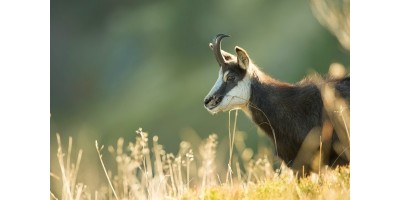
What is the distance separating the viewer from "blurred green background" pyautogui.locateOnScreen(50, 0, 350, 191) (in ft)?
32.1

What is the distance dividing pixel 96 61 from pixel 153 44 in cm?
304

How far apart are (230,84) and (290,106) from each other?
66cm

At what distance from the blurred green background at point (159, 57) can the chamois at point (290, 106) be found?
0.73 metres

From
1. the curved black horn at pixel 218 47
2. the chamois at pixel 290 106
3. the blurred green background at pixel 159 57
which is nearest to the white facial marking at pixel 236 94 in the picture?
the chamois at pixel 290 106

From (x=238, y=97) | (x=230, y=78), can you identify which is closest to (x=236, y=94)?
(x=238, y=97)

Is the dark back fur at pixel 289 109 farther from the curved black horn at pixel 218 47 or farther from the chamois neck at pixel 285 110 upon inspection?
the curved black horn at pixel 218 47

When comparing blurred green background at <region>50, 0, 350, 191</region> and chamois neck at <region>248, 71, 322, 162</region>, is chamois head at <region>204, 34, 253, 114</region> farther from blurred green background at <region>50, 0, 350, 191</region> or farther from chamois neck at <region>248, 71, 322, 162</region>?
blurred green background at <region>50, 0, 350, 191</region>

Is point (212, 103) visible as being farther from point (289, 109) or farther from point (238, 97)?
point (289, 109)

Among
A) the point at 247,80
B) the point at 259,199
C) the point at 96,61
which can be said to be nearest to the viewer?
the point at 259,199

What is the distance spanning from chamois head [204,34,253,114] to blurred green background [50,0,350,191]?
30.0 inches

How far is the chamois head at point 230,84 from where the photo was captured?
840 centimetres
